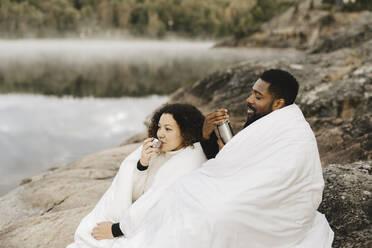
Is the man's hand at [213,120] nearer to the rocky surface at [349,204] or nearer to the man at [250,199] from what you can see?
the man at [250,199]

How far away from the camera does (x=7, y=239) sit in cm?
467

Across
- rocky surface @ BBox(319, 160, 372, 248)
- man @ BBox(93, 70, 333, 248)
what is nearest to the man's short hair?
man @ BBox(93, 70, 333, 248)

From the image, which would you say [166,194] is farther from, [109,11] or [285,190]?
[109,11]

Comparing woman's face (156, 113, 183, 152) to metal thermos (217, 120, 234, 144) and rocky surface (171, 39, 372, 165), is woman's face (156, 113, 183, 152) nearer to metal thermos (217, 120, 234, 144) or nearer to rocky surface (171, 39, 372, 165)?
metal thermos (217, 120, 234, 144)

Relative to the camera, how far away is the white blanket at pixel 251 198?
2908mm

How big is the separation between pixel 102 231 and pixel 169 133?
3.71 ft

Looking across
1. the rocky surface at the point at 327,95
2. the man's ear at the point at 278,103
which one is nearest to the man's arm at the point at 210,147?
the man's ear at the point at 278,103

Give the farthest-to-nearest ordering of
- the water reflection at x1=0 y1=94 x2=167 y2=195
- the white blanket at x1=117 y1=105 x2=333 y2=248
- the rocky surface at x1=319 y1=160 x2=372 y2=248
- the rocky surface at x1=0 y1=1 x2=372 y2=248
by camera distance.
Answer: the water reflection at x1=0 y1=94 x2=167 y2=195 → the rocky surface at x1=0 y1=1 x2=372 y2=248 → the rocky surface at x1=319 y1=160 x2=372 y2=248 → the white blanket at x1=117 y1=105 x2=333 y2=248

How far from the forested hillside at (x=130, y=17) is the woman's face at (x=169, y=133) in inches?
4629

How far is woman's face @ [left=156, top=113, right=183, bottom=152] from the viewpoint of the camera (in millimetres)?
3758

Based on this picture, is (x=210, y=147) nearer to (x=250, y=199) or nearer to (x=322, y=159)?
(x=250, y=199)

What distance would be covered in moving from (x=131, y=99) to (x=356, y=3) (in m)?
55.8

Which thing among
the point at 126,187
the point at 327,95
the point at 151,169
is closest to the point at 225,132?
the point at 151,169

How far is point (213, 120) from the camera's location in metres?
3.79
